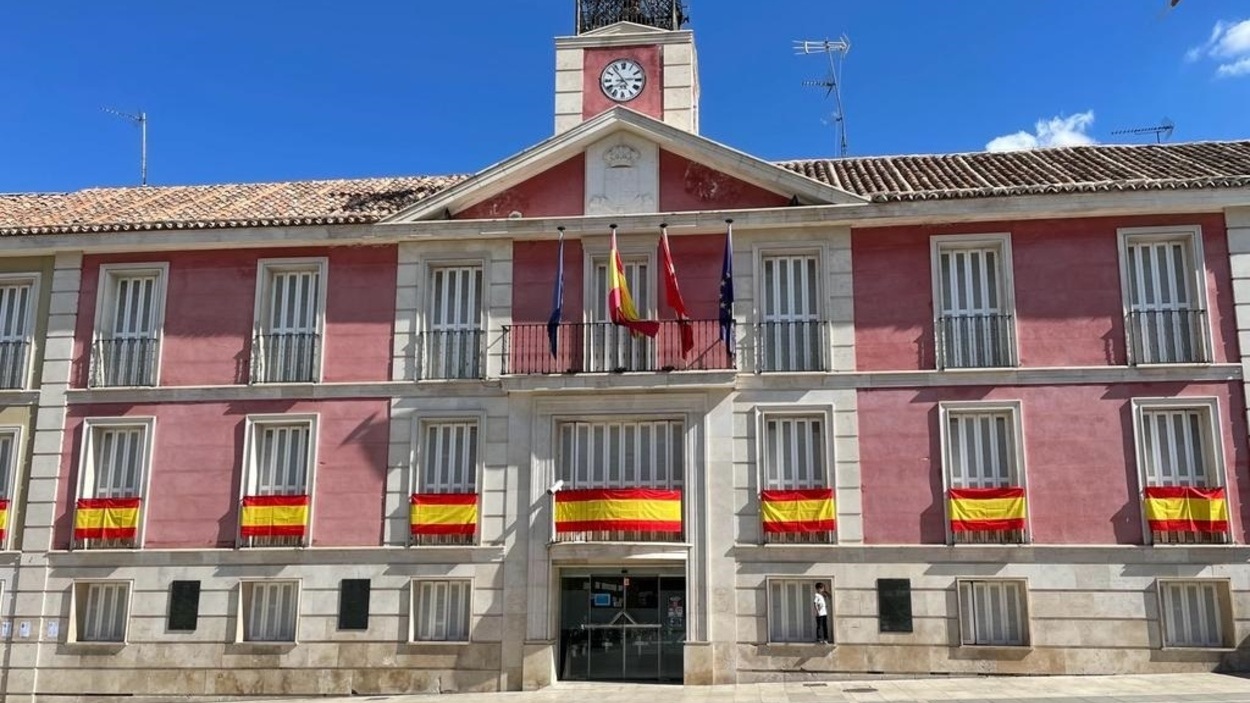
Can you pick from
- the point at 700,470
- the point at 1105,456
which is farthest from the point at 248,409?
the point at 1105,456

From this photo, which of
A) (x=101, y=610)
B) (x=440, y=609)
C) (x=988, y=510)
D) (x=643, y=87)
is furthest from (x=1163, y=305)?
(x=101, y=610)

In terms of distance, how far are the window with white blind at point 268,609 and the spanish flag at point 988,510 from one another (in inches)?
449

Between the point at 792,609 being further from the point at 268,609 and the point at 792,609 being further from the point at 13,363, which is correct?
the point at 13,363

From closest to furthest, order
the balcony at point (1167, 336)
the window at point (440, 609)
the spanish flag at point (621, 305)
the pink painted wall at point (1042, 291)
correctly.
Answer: the balcony at point (1167, 336) < the pink painted wall at point (1042, 291) < the spanish flag at point (621, 305) < the window at point (440, 609)

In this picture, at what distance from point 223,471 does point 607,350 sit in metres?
7.32

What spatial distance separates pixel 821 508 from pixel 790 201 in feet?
17.9

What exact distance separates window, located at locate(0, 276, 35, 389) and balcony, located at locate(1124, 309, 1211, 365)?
65.5 ft

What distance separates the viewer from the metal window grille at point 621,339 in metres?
19.6

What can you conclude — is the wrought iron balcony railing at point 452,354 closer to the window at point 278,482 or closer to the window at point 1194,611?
the window at point 278,482

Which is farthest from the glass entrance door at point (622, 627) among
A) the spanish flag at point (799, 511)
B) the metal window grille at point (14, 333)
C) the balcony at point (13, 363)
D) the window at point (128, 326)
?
the metal window grille at point (14, 333)

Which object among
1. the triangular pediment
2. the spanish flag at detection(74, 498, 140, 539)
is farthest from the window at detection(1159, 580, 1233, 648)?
the spanish flag at detection(74, 498, 140, 539)

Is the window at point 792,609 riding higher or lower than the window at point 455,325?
lower

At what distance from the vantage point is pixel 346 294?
2058cm

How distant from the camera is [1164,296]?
18750mm
